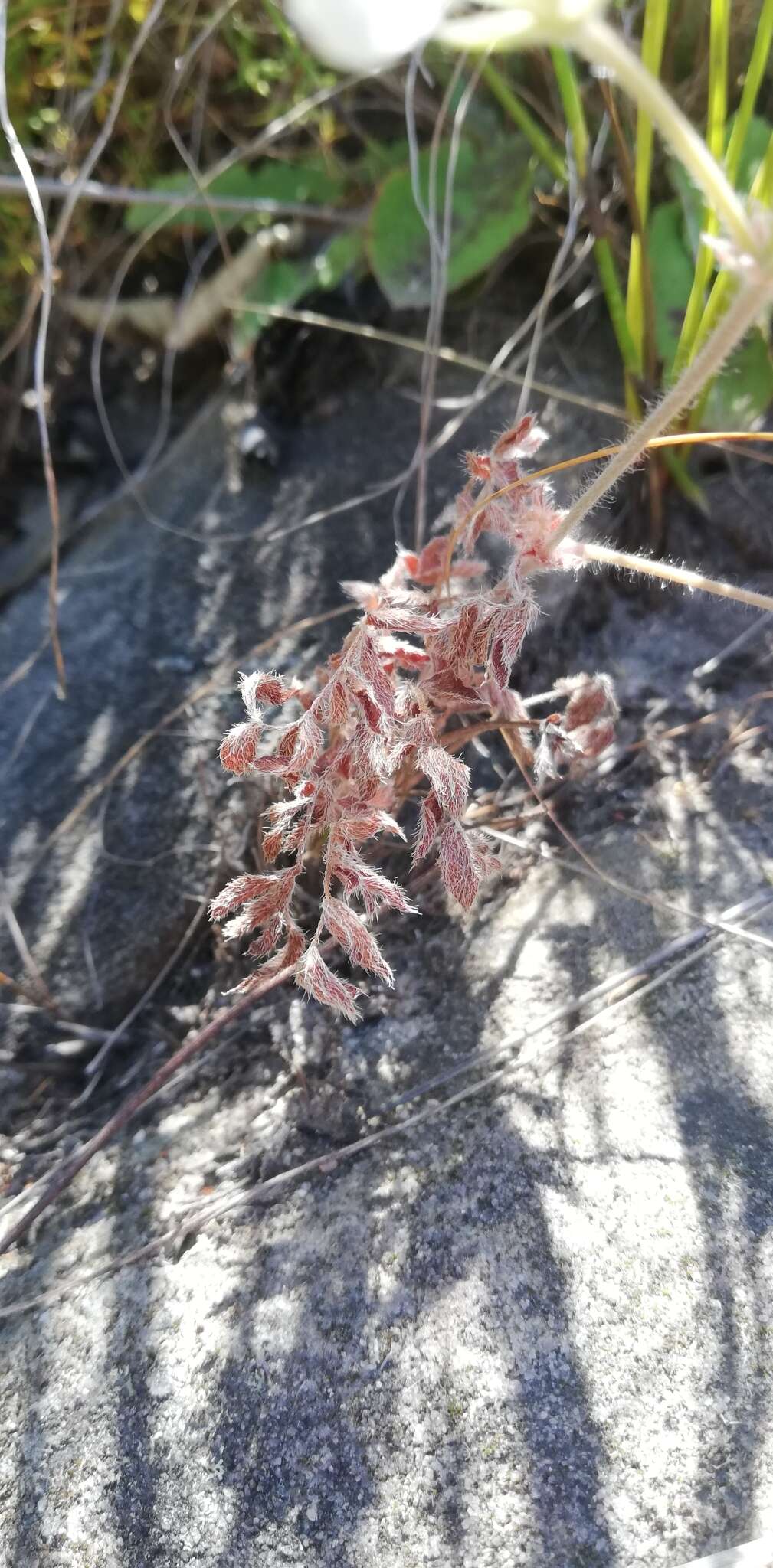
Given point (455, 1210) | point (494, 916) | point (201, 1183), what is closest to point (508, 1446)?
point (455, 1210)

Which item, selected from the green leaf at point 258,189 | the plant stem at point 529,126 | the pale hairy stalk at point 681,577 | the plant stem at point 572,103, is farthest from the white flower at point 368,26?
the green leaf at point 258,189

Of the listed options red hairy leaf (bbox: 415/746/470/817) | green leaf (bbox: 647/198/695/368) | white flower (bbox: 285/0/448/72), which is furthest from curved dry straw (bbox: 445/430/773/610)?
green leaf (bbox: 647/198/695/368)

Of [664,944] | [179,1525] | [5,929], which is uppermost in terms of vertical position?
[5,929]

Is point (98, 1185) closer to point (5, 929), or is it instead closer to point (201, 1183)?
point (201, 1183)

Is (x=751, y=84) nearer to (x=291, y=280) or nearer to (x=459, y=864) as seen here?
(x=291, y=280)

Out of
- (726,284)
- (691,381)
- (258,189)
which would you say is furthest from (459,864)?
(258,189)

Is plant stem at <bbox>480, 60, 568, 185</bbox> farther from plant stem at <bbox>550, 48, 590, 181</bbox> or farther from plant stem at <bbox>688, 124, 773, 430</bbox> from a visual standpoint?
plant stem at <bbox>688, 124, 773, 430</bbox>

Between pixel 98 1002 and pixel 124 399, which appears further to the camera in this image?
pixel 124 399
